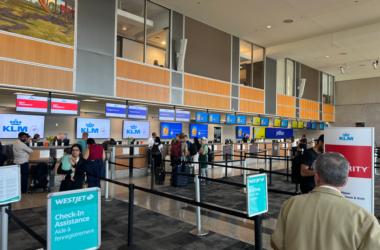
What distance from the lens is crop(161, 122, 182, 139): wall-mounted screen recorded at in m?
12.0

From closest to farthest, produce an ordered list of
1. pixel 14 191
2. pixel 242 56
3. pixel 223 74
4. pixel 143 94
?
pixel 14 191 < pixel 143 94 < pixel 223 74 < pixel 242 56

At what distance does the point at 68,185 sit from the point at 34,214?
98 centimetres

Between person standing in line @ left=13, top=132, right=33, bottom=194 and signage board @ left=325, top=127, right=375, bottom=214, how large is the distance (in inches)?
267

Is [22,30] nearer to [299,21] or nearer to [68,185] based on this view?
[68,185]

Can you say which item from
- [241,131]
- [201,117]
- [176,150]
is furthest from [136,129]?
[241,131]

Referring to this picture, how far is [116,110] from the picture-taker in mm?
8602

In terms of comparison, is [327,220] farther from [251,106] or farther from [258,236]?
[251,106]

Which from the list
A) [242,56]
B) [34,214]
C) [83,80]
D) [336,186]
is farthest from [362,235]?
[242,56]

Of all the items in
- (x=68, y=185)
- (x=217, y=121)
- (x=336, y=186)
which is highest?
(x=217, y=121)

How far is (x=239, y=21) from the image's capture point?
10547mm

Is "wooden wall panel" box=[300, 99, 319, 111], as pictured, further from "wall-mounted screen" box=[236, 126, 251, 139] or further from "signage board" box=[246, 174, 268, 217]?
"signage board" box=[246, 174, 268, 217]

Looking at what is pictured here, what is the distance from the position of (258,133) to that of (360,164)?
13.2 m

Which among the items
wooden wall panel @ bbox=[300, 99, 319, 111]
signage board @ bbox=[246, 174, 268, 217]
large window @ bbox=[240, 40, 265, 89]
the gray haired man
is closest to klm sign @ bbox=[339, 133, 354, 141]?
signage board @ bbox=[246, 174, 268, 217]

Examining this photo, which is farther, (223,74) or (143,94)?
(223,74)
